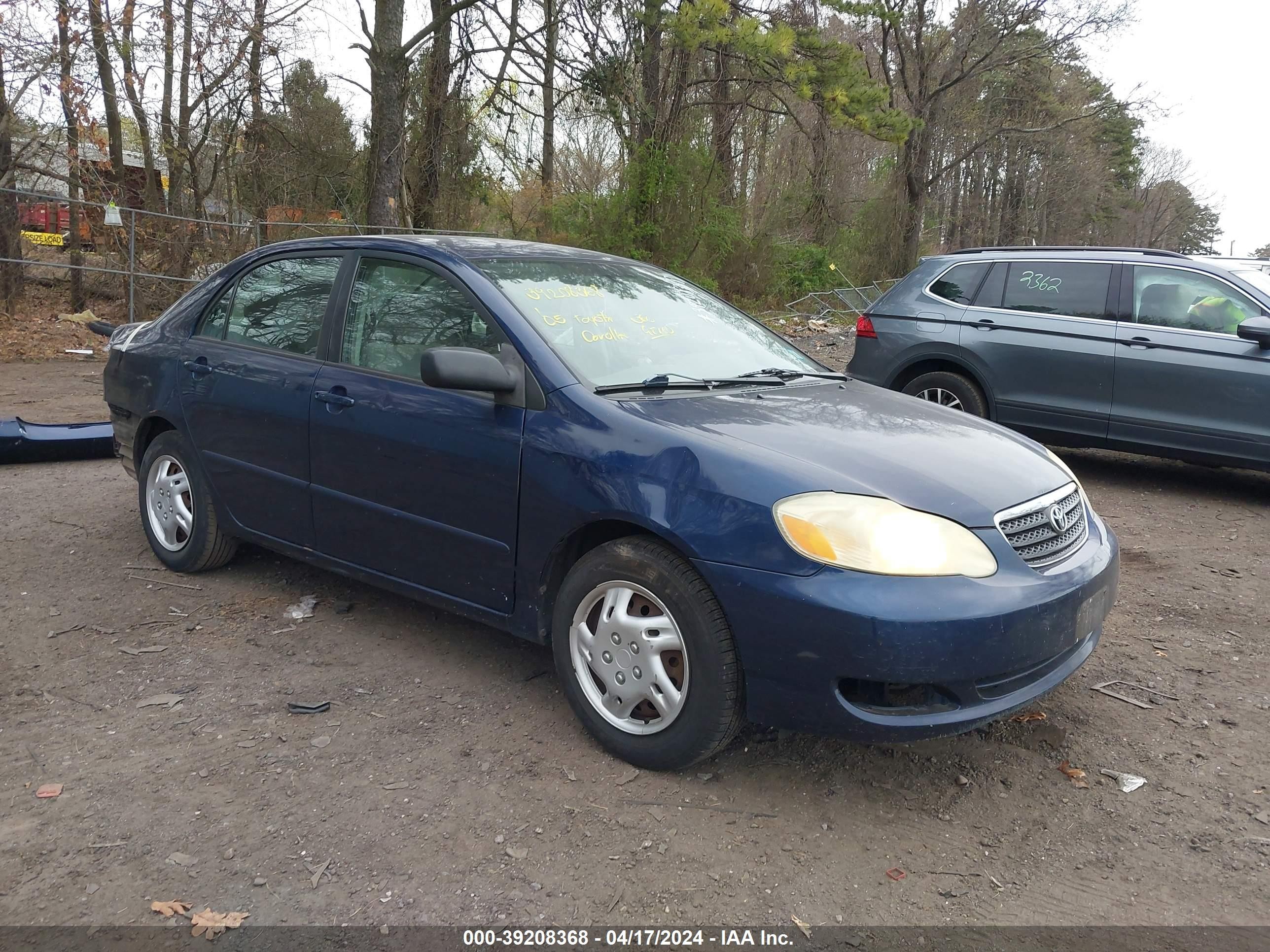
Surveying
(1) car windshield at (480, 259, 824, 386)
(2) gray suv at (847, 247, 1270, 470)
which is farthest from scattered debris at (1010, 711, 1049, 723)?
(2) gray suv at (847, 247, 1270, 470)

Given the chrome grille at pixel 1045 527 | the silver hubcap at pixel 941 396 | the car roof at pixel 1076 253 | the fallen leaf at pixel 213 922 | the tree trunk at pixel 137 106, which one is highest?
the tree trunk at pixel 137 106

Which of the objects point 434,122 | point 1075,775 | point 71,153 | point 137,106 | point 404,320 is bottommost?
point 1075,775

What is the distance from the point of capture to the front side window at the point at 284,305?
169 inches

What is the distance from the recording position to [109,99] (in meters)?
14.0

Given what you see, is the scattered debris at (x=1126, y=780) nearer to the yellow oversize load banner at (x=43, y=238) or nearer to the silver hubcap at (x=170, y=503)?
the silver hubcap at (x=170, y=503)

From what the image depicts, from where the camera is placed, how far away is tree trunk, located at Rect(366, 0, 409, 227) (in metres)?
15.6

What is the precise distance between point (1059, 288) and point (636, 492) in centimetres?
575

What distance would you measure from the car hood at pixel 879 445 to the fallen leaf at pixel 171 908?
1860 millimetres

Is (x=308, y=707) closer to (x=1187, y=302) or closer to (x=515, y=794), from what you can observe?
(x=515, y=794)

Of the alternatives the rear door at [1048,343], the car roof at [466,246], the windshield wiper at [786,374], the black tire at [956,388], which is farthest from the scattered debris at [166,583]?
the rear door at [1048,343]

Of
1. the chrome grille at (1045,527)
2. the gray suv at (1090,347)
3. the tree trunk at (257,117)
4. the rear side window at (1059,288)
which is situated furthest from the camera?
the tree trunk at (257,117)

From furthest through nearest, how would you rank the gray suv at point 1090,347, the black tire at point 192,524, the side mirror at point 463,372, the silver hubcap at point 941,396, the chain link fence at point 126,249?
the chain link fence at point 126,249
the silver hubcap at point 941,396
the gray suv at point 1090,347
the black tire at point 192,524
the side mirror at point 463,372

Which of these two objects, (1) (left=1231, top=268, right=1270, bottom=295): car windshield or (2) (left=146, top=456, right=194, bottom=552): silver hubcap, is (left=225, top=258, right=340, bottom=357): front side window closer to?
(2) (left=146, top=456, right=194, bottom=552): silver hubcap

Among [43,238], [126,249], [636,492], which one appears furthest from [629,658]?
[43,238]
